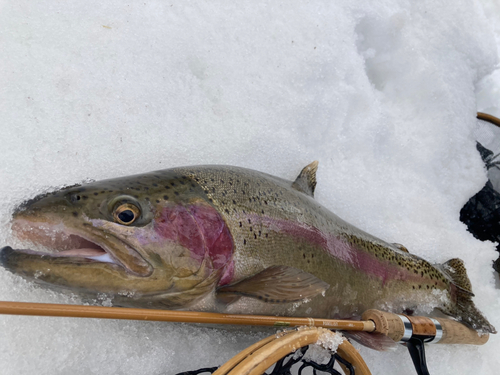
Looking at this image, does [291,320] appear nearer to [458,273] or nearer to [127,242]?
[127,242]

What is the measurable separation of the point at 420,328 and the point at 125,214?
1797 millimetres

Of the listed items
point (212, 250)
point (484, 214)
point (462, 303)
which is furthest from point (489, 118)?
Answer: point (212, 250)

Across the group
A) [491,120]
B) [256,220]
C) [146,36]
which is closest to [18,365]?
[256,220]

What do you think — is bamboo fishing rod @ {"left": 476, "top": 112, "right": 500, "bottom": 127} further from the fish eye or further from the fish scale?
the fish eye

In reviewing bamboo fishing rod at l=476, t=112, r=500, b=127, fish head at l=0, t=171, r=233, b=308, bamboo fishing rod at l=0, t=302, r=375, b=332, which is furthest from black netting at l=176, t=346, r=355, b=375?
bamboo fishing rod at l=476, t=112, r=500, b=127

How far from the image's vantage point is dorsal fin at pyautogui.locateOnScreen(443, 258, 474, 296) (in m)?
2.62

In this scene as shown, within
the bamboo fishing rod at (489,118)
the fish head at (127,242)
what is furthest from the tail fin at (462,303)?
the fish head at (127,242)

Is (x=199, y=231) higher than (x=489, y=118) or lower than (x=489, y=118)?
lower

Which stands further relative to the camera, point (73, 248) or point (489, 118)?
point (489, 118)

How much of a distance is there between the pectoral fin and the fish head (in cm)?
11

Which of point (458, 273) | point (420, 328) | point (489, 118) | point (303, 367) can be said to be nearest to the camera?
point (303, 367)

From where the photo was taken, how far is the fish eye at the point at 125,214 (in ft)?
4.92

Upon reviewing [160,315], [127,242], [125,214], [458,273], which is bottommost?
[160,315]

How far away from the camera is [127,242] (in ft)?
4.84
